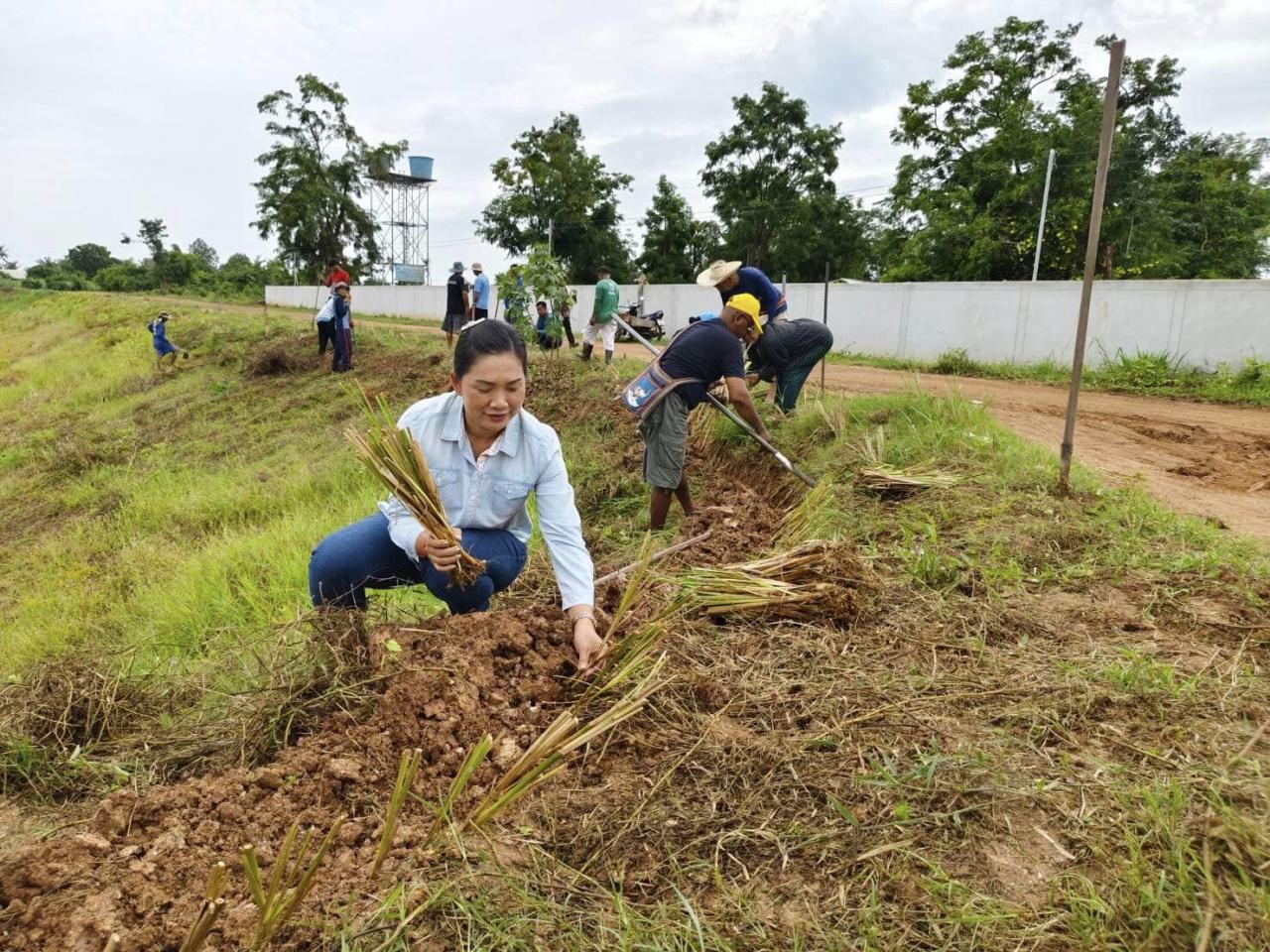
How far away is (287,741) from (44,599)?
447 centimetres

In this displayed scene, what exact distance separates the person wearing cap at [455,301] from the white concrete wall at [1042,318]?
704 centimetres

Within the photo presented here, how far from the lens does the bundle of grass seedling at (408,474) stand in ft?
7.10

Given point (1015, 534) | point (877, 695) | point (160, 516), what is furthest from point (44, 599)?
point (1015, 534)

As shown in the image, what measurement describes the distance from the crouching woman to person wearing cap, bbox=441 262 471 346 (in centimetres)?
1040

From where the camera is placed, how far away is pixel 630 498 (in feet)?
18.4

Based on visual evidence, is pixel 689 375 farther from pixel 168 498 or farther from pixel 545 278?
pixel 545 278

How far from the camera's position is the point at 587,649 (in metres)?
2.14

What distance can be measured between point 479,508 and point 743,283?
14.2 ft

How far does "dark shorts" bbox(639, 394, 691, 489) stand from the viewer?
4.47m

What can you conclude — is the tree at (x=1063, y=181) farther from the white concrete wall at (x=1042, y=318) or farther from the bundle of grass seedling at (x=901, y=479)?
the bundle of grass seedling at (x=901, y=479)

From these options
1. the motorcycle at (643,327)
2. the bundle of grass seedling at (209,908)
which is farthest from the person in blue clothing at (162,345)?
the bundle of grass seedling at (209,908)

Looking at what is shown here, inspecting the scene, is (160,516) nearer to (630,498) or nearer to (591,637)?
(630,498)

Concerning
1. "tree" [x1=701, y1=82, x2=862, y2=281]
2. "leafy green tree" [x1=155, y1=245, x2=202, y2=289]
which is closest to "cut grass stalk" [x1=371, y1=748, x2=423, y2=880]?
"tree" [x1=701, y1=82, x2=862, y2=281]

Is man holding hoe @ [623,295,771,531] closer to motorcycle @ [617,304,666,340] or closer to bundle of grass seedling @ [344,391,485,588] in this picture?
bundle of grass seedling @ [344,391,485,588]
